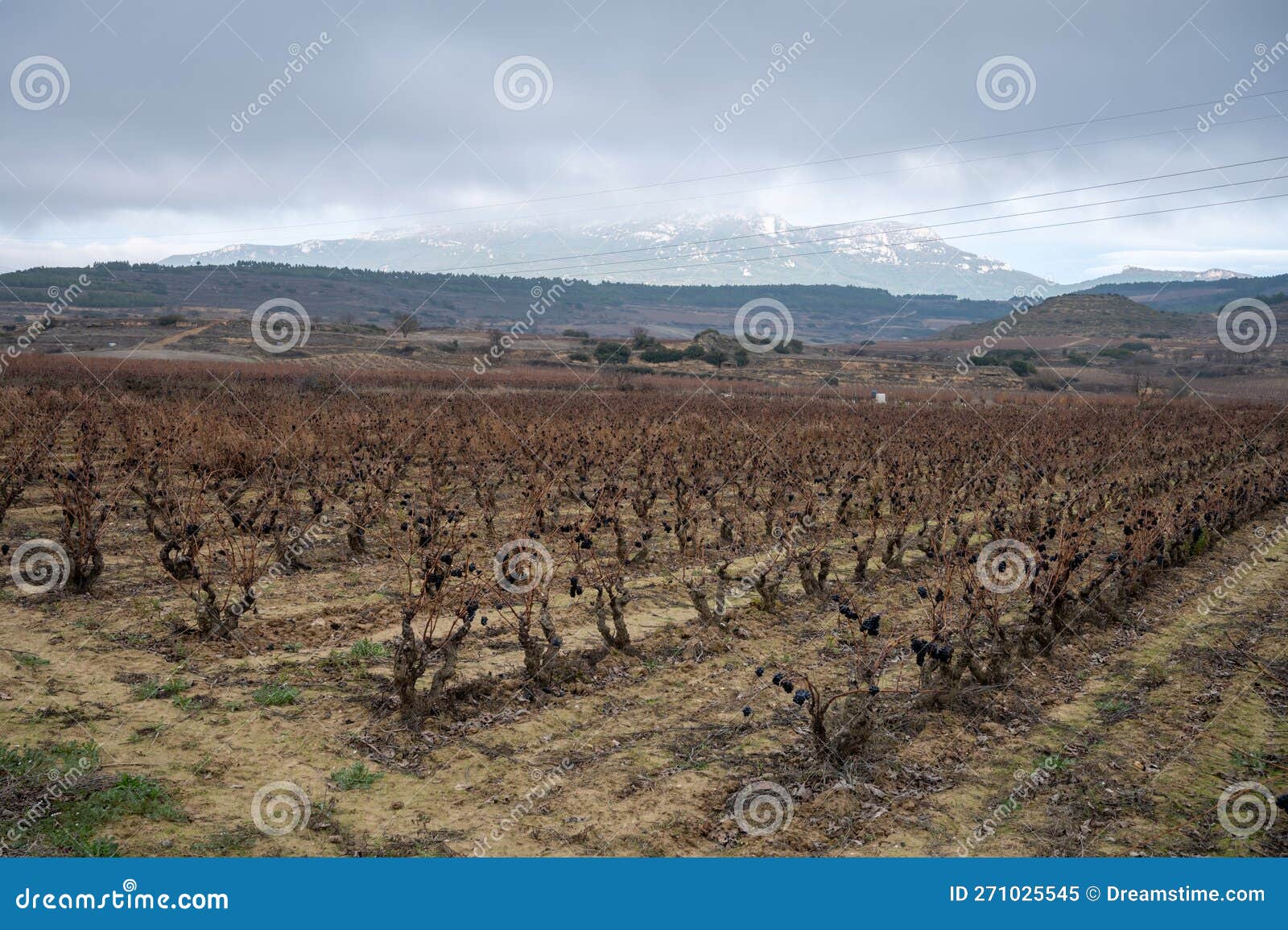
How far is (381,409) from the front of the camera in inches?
1005

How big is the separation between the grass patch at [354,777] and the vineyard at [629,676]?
0.03 m

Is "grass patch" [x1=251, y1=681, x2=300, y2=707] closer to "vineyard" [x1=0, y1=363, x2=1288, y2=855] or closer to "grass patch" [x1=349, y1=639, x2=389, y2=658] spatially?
"vineyard" [x1=0, y1=363, x2=1288, y2=855]

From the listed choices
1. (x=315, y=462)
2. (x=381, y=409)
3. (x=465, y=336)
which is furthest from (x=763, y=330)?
(x=315, y=462)

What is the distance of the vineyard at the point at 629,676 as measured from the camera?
4.81m

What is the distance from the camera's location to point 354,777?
5.19m

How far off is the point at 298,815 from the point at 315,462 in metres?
11.1

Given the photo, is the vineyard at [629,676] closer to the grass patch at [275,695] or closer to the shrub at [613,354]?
the grass patch at [275,695]

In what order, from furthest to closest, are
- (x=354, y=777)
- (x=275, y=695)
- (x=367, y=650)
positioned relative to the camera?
(x=367, y=650), (x=275, y=695), (x=354, y=777)

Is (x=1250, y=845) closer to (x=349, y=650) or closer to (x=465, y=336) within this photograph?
(x=349, y=650)

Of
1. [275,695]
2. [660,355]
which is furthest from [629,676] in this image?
[660,355]

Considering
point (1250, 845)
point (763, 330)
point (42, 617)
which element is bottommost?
point (1250, 845)

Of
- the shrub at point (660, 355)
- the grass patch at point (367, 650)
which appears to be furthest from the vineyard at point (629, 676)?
the shrub at point (660, 355)

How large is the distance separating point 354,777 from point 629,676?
262 centimetres

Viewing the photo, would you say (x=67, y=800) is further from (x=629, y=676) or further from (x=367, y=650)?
(x=629, y=676)
